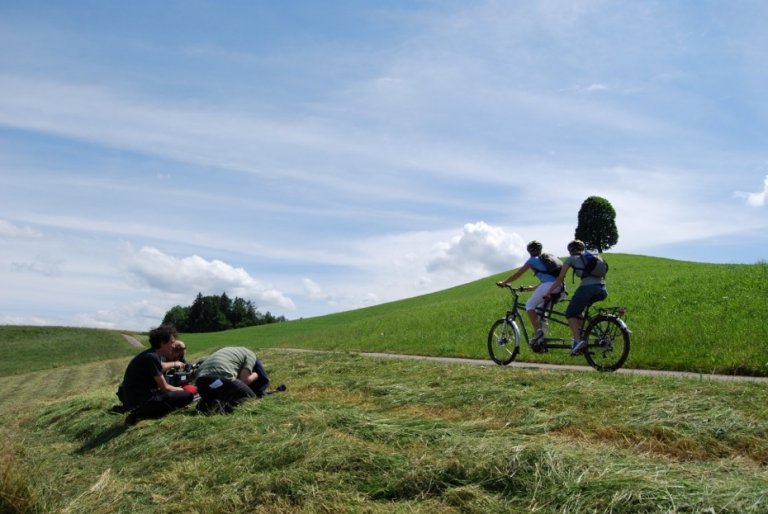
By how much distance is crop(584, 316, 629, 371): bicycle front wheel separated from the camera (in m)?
10.3

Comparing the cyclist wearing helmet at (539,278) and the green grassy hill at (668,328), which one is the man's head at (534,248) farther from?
the green grassy hill at (668,328)

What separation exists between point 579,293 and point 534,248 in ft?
5.57

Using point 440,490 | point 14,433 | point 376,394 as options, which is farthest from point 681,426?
point 14,433

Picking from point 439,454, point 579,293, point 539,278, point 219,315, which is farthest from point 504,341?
point 219,315

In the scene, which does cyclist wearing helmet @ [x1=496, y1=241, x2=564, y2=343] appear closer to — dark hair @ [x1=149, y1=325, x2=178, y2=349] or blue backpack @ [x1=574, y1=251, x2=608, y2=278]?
blue backpack @ [x1=574, y1=251, x2=608, y2=278]

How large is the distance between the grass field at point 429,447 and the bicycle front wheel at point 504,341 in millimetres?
1645

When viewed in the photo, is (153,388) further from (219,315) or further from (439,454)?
(219,315)

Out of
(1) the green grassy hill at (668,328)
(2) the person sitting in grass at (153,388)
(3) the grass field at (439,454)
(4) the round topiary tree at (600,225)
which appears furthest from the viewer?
(4) the round topiary tree at (600,225)

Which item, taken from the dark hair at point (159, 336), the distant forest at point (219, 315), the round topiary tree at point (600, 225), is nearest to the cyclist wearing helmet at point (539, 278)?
the dark hair at point (159, 336)

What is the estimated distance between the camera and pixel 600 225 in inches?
2950

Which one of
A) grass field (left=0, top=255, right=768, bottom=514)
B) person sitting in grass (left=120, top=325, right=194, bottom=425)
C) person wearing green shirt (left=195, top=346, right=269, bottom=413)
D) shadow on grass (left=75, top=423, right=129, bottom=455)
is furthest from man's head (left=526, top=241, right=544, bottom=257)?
shadow on grass (left=75, top=423, right=129, bottom=455)

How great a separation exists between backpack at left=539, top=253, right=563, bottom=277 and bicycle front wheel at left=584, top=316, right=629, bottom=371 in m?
1.50

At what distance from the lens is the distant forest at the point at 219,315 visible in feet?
345

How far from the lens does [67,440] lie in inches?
379
